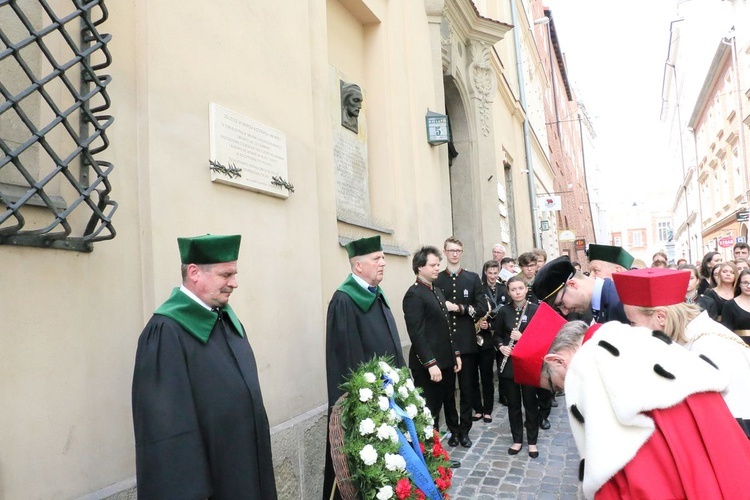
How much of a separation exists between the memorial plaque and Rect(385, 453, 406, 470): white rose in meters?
2.01

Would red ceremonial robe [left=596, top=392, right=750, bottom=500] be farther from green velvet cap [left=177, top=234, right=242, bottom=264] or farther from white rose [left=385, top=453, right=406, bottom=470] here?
green velvet cap [left=177, top=234, right=242, bottom=264]

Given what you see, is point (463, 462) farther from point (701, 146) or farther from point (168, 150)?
point (701, 146)

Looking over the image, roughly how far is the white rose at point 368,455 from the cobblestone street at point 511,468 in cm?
230

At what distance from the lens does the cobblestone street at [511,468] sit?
15.7 feet

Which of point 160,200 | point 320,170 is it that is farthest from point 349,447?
point 320,170

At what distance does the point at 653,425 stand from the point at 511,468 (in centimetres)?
392

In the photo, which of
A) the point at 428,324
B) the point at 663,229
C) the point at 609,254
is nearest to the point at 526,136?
the point at 428,324

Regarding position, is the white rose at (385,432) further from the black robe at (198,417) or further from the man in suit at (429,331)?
the man in suit at (429,331)

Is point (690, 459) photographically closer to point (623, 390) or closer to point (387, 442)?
point (623, 390)

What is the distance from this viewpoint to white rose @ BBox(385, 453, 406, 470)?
2.83 m

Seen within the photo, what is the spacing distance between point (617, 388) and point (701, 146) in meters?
40.3

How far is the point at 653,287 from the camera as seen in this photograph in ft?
7.89

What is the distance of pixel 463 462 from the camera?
5.54 m

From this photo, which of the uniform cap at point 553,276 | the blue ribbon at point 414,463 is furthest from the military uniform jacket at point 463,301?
the blue ribbon at point 414,463
